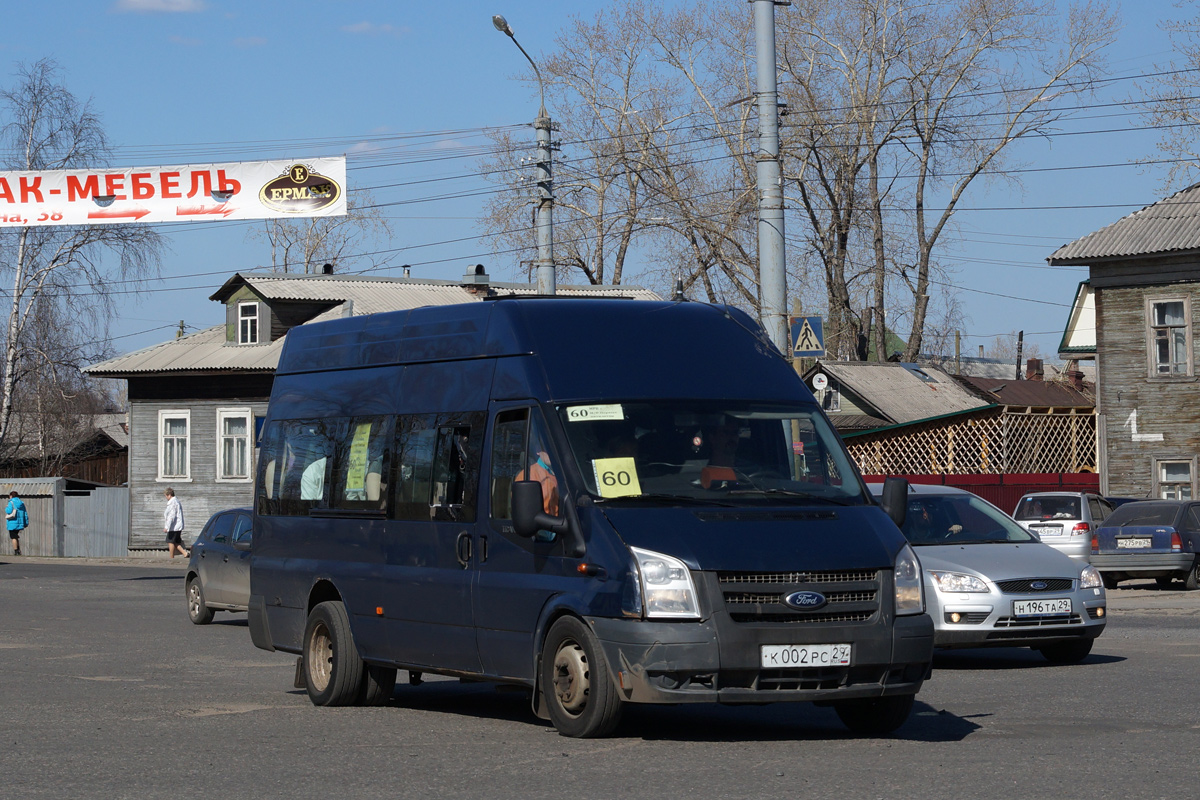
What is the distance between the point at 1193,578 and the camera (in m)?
24.5

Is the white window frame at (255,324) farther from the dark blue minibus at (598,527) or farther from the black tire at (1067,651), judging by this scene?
the dark blue minibus at (598,527)

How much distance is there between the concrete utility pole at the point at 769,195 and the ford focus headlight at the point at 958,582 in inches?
252

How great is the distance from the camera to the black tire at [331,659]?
10719 millimetres

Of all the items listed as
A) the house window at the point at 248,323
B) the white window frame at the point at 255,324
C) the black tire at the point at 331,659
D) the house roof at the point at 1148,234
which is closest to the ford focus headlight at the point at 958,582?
the black tire at the point at 331,659

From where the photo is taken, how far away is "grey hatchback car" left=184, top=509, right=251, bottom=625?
64.2 feet

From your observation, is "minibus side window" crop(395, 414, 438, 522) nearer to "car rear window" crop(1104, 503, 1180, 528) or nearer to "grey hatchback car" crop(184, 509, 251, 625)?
"grey hatchback car" crop(184, 509, 251, 625)

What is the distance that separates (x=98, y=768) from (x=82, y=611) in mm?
15019

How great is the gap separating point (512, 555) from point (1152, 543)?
17471 mm

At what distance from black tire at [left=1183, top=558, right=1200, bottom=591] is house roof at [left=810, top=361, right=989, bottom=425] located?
2156 centimetres

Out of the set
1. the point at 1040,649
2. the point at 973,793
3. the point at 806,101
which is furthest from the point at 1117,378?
the point at 973,793

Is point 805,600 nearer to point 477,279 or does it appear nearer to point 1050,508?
point 1050,508

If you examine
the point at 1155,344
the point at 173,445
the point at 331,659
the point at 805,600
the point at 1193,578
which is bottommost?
the point at 1193,578

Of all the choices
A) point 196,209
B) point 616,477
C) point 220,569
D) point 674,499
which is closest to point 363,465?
point 616,477

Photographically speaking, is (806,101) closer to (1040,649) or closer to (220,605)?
(220,605)
